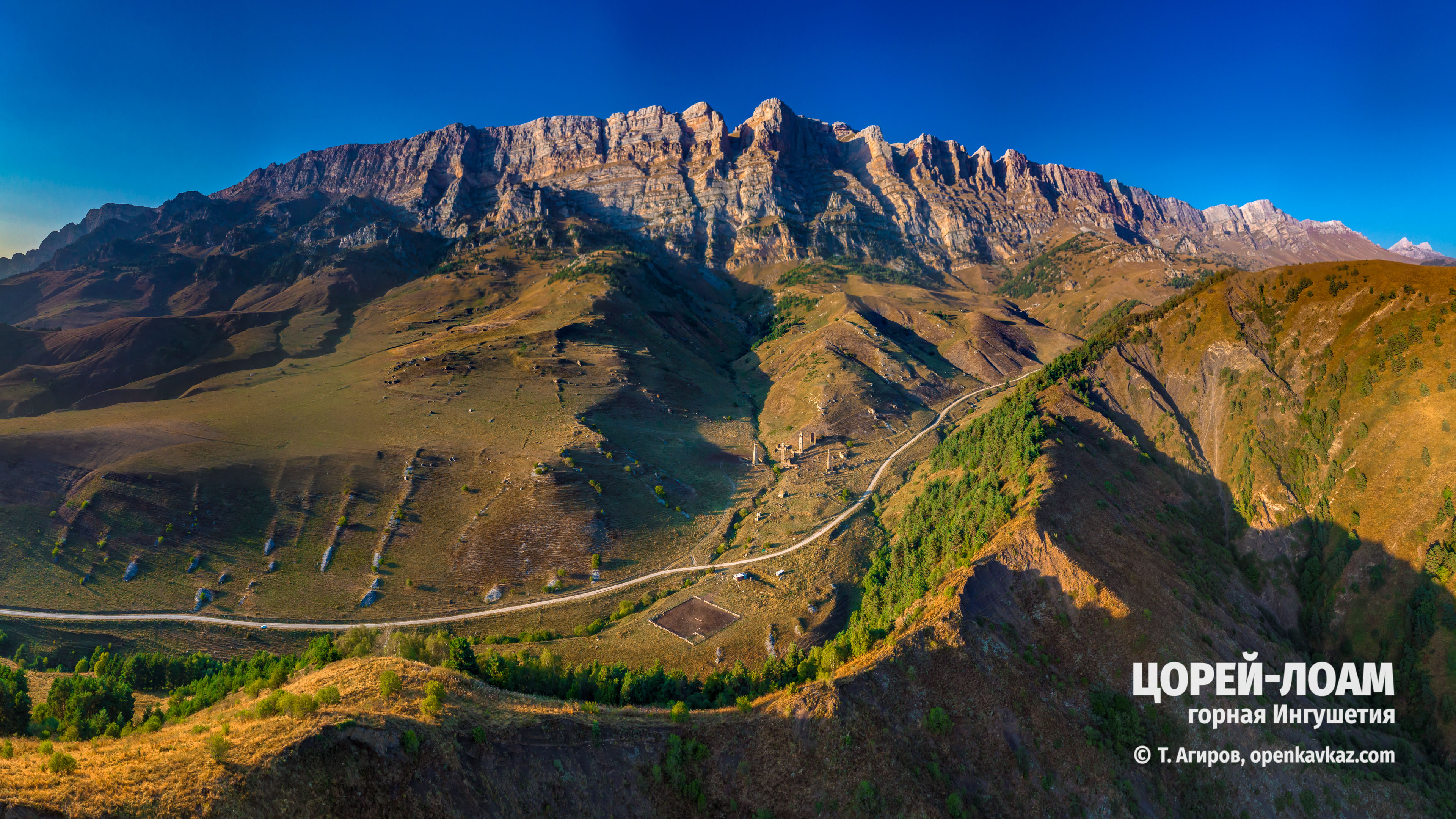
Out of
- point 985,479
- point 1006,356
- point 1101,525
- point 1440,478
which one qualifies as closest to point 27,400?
point 985,479

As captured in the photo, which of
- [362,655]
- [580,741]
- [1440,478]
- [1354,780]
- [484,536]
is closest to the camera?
[580,741]

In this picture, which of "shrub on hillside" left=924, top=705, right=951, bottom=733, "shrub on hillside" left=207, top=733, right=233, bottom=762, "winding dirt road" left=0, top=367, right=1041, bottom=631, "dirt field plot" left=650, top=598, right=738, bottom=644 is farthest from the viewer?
"dirt field plot" left=650, top=598, right=738, bottom=644

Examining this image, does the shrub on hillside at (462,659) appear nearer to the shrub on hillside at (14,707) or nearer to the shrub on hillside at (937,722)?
the shrub on hillside at (14,707)

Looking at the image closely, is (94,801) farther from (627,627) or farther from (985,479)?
(985,479)

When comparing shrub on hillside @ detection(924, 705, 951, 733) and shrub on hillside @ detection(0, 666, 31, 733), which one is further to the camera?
shrub on hillside @ detection(0, 666, 31, 733)

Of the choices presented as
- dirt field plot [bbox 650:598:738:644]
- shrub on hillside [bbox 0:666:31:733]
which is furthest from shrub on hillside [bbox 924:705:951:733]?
shrub on hillside [bbox 0:666:31:733]

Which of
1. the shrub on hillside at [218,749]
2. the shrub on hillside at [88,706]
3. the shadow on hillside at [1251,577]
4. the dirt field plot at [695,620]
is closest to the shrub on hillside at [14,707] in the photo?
the shrub on hillside at [88,706]

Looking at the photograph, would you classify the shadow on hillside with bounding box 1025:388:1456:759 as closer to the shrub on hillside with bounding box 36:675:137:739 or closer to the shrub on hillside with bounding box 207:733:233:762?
the shrub on hillside with bounding box 207:733:233:762
